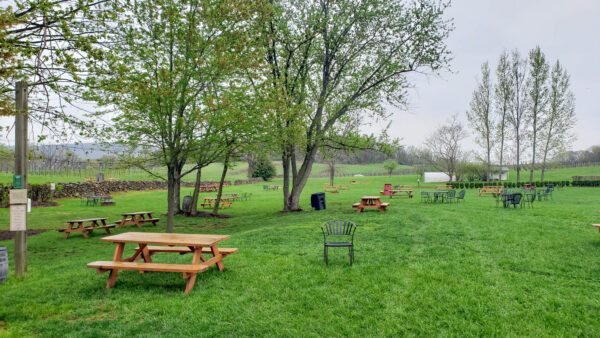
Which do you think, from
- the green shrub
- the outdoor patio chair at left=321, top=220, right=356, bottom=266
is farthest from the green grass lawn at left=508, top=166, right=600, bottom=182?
the green shrub

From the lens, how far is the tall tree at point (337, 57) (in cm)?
1705

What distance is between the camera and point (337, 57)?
1859 cm

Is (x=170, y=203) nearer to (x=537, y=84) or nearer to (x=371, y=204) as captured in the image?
(x=371, y=204)

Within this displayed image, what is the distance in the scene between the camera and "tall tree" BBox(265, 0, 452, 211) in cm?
1705

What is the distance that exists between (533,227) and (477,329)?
26.3 feet

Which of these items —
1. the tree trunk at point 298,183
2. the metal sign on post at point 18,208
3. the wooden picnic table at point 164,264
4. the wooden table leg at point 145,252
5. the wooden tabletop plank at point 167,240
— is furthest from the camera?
the tree trunk at point 298,183

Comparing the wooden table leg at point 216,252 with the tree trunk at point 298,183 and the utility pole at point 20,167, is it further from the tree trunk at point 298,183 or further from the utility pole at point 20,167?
the tree trunk at point 298,183

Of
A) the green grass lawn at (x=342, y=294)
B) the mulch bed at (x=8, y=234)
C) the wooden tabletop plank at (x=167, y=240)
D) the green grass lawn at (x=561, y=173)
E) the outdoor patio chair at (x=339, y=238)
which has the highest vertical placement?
the green grass lawn at (x=561, y=173)

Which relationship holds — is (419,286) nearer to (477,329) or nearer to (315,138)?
(477,329)

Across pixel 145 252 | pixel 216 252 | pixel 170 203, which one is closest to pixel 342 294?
pixel 216 252

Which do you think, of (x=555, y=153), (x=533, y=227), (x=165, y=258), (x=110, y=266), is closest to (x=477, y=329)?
(x=110, y=266)

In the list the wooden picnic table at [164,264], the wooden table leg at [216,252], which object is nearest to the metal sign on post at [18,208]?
the wooden picnic table at [164,264]

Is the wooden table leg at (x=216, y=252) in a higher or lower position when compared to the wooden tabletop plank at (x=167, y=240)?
lower

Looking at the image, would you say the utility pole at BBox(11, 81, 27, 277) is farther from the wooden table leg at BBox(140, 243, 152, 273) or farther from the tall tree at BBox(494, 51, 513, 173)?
the tall tree at BBox(494, 51, 513, 173)
